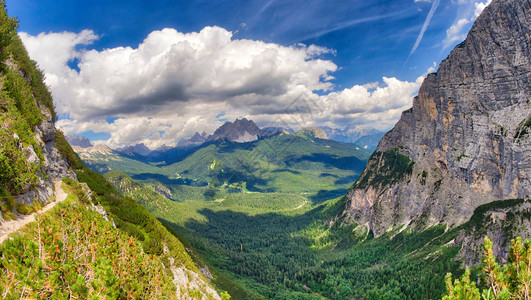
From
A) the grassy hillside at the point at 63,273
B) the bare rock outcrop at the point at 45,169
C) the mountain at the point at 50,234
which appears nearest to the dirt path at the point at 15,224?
the mountain at the point at 50,234

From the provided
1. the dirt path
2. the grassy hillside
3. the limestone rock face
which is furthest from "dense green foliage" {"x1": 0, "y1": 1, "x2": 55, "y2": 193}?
the limestone rock face

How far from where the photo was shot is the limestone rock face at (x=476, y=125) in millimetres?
120875

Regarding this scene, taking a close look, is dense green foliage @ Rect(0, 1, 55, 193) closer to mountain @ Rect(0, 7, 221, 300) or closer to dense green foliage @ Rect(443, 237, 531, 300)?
mountain @ Rect(0, 7, 221, 300)

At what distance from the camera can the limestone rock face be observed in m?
121

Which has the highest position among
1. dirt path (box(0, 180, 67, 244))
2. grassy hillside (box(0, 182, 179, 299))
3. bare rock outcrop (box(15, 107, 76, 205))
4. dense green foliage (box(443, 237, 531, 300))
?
bare rock outcrop (box(15, 107, 76, 205))

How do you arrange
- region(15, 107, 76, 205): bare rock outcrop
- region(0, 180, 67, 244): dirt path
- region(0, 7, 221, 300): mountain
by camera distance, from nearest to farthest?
region(0, 7, 221, 300): mountain < region(0, 180, 67, 244): dirt path < region(15, 107, 76, 205): bare rock outcrop

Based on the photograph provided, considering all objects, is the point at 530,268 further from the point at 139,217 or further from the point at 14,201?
the point at 139,217

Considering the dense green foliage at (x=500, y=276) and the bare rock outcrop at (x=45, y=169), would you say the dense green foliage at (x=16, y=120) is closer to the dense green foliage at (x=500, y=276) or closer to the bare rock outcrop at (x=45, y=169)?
the bare rock outcrop at (x=45, y=169)

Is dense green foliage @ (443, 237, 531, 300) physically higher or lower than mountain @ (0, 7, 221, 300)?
lower

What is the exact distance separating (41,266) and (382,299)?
5456 inches

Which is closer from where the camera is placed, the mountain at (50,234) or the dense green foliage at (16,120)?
the mountain at (50,234)

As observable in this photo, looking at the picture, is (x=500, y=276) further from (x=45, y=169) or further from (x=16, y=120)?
(x=45, y=169)

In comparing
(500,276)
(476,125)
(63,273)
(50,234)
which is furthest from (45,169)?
(476,125)

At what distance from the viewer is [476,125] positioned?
140m
